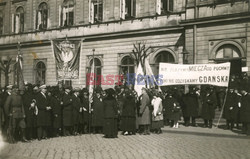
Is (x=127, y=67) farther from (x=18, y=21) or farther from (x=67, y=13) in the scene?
(x=18, y=21)

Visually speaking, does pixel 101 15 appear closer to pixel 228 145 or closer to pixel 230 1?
pixel 230 1

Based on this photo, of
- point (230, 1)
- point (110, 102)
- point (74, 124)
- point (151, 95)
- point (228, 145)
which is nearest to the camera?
point (228, 145)

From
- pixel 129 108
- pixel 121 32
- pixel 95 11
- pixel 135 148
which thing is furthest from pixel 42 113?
pixel 95 11

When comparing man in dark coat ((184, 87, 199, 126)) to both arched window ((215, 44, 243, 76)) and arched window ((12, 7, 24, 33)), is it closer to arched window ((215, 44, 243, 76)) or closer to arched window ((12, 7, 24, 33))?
arched window ((215, 44, 243, 76))

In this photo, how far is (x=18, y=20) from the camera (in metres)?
32.3

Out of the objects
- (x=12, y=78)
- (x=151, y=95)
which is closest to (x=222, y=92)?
(x=151, y=95)

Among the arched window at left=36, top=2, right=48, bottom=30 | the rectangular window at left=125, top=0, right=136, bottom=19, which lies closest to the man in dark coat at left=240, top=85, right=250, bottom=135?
the rectangular window at left=125, top=0, right=136, bottom=19

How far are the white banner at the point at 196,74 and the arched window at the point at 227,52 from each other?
19.8 feet

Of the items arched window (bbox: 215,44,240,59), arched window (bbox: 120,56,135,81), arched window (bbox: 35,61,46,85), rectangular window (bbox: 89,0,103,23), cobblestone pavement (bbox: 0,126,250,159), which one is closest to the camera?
cobblestone pavement (bbox: 0,126,250,159)

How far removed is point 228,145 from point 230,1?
40.6ft

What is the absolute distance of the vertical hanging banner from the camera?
1372 centimetres

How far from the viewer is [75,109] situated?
13047 mm

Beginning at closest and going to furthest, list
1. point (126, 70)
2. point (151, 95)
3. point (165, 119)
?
point (151, 95), point (165, 119), point (126, 70)

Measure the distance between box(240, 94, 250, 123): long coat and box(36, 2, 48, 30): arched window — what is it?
21.5 metres
